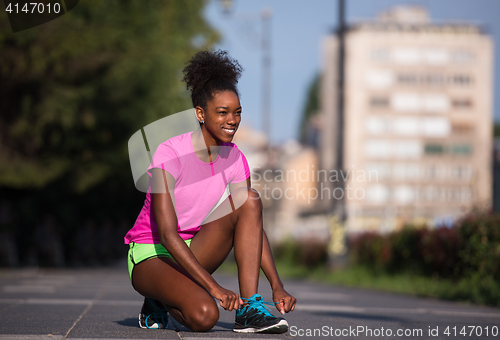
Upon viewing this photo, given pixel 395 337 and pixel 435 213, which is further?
pixel 435 213

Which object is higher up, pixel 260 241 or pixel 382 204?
pixel 260 241

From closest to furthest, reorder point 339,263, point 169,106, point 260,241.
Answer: point 260,241, point 339,263, point 169,106

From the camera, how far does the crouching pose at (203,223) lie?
152 inches

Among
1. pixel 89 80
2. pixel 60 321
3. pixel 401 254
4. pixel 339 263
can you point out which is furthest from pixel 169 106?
pixel 60 321

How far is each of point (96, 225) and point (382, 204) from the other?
60702 millimetres

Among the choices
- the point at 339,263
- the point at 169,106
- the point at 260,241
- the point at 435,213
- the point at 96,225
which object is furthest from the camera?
the point at 435,213

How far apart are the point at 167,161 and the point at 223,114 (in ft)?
1.46

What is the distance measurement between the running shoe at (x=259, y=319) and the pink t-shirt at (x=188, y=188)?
0.60 metres

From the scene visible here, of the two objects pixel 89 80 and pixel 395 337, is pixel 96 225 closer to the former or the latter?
pixel 89 80

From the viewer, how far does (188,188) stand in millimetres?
4051

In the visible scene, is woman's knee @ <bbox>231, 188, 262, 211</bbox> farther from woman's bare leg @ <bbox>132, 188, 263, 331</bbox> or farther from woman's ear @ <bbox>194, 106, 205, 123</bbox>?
woman's ear @ <bbox>194, 106, 205, 123</bbox>

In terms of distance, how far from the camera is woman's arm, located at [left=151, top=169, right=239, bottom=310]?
3635mm

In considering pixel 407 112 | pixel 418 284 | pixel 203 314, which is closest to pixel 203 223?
pixel 203 314

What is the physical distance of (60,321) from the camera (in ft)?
15.5
